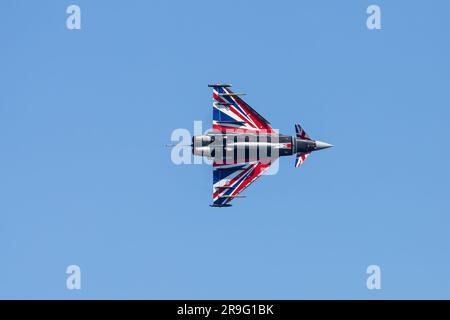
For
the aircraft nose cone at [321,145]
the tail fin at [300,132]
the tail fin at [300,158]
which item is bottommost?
the tail fin at [300,158]

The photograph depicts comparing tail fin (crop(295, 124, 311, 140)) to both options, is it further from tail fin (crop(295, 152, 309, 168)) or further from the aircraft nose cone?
tail fin (crop(295, 152, 309, 168))

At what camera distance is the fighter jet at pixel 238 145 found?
10178cm

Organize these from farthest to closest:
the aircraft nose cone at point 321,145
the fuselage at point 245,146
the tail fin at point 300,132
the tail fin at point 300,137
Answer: the aircraft nose cone at point 321,145 < the tail fin at point 300,132 < the tail fin at point 300,137 < the fuselage at point 245,146

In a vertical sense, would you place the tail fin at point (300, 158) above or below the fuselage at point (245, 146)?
below

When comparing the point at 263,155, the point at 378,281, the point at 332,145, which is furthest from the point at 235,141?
the point at 378,281

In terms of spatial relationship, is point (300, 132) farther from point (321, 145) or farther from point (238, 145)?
point (238, 145)

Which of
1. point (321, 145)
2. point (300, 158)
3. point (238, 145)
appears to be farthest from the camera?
point (321, 145)

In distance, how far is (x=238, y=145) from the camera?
335ft

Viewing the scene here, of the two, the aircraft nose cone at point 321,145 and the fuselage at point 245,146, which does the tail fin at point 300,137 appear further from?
the aircraft nose cone at point 321,145

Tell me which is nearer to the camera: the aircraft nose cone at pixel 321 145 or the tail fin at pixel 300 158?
the tail fin at pixel 300 158

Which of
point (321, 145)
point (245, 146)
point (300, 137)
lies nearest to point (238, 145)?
point (245, 146)

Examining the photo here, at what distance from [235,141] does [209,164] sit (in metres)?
3.45

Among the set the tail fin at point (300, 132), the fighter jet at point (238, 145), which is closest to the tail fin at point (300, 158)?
the fighter jet at point (238, 145)
